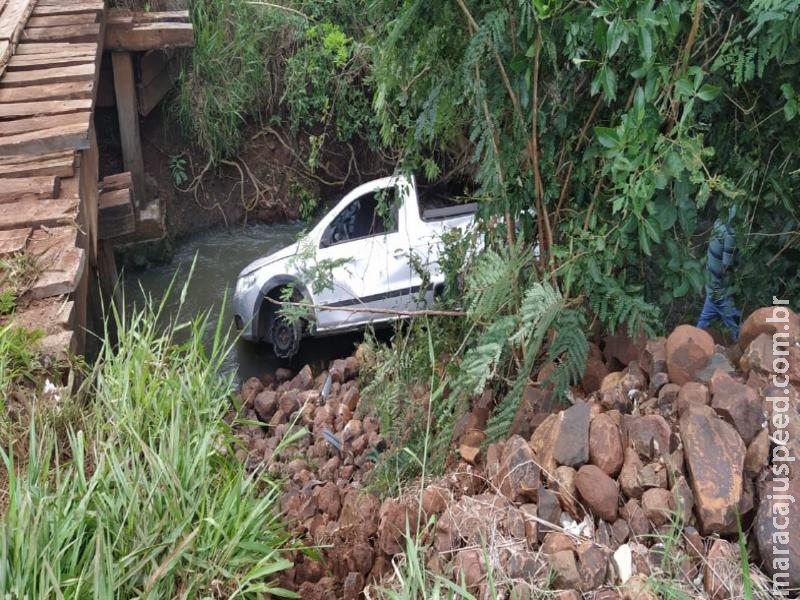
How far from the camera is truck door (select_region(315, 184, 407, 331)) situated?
23.2 feet

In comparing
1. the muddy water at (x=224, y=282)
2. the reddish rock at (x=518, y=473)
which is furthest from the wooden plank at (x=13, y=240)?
the muddy water at (x=224, y=282)

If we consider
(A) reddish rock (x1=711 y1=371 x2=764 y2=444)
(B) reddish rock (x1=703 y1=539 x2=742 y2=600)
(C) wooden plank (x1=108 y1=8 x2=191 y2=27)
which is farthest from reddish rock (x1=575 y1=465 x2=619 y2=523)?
(C) wooden plank (x1=108 y1=8 x2=191 y2=27)

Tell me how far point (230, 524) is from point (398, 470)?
1.10 meters

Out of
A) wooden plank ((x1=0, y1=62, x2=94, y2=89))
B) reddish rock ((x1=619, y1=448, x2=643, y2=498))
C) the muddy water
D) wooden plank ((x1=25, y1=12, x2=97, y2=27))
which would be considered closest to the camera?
reddish rock ((x1=619, y1=448, x2=643, y2=498))

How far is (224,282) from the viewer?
30.5ft

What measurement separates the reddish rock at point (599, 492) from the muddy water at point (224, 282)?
17.0ft

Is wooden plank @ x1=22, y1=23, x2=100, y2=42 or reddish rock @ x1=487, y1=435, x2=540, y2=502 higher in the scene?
wooden plank @ x1=22, y1=23, x2=100, y2=42

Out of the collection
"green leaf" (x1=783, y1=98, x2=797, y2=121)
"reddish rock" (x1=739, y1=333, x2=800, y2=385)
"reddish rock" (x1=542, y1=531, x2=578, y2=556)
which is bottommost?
"reddish rock" (x1=542, y1=531, x2=578, y2=556)

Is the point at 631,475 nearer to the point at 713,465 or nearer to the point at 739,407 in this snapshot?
the point at 713,465

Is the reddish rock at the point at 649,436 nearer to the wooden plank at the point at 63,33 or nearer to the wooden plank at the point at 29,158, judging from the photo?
the wooden plank at the point at 29,158

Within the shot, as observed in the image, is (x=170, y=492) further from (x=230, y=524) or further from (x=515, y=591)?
(x=515, y=591)

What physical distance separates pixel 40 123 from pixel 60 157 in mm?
430

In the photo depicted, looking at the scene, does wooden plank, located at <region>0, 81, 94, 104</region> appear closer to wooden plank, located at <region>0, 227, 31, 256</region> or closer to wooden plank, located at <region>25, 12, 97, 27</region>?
wooden plank, located at <region>25, 12, 97, 27</region>

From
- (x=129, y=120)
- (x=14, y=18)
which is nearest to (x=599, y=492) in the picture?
(x=14, y=18)
